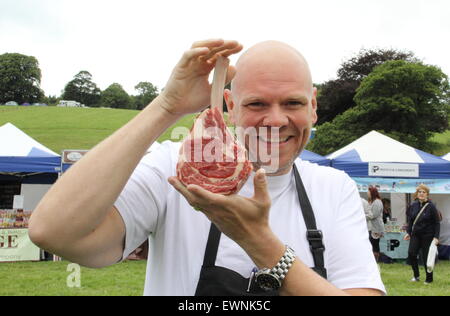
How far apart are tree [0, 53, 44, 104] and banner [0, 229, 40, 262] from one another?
90.1m

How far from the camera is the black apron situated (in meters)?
1.76

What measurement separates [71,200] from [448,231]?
14.4 m

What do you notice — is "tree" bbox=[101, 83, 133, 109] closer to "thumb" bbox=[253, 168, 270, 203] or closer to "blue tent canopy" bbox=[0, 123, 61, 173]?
"blue tent canopy" bbox=[0, 123, 61, 173]

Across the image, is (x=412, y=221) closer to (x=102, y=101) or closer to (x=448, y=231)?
(x=448, y=231)

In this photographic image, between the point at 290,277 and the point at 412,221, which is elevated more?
the point at 290,277

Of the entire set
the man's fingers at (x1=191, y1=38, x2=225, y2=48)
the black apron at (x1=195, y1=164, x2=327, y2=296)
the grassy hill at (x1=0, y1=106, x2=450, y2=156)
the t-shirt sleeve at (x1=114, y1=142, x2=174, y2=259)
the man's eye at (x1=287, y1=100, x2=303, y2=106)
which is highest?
the grassy hill at (x1=0, y1=106, x2=450, y2=156)

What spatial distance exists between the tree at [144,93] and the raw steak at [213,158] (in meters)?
93.2

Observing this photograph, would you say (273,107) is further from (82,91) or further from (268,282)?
(82,91)

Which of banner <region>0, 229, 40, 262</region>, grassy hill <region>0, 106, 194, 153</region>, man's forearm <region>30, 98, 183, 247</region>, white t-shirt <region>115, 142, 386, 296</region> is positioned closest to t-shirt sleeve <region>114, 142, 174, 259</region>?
white t-shirt <region>115, 142, 386, 296</region>

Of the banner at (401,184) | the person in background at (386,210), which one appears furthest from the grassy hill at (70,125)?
the banner at (401,184)

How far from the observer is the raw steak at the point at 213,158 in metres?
1.52

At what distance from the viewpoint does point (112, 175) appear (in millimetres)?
1494

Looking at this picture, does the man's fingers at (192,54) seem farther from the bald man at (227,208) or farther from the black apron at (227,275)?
the black apron at (227,275)
